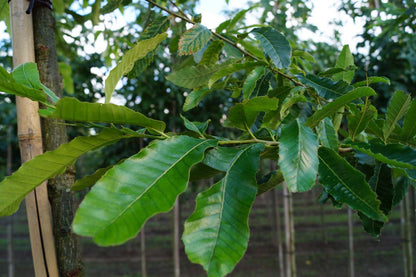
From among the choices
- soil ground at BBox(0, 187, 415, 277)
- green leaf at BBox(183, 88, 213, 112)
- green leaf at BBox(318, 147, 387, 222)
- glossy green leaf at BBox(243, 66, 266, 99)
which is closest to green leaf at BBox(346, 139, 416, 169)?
green leaf at BBox(318, 147, 387, 222)

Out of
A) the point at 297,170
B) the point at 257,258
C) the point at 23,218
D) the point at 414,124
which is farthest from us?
the point at 23,218

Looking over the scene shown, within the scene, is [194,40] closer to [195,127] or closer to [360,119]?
[195,127]

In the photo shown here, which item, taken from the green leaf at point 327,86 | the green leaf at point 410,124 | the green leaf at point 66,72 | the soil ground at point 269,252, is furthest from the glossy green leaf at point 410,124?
the soil ground at point 269,252

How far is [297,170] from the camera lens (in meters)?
0.42

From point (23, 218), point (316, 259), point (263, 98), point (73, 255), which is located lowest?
point (316, 259)

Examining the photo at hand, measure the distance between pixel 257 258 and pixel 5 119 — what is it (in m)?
3.90

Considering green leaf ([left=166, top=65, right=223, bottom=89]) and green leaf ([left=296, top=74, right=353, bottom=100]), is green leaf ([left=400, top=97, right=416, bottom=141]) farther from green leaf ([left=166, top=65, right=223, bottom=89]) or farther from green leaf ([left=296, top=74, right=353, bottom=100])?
green leaf ([left=166, top=65, right=223, bottom=89])

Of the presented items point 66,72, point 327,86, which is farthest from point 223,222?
point 66,72

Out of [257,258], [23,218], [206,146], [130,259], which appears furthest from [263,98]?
[23,218]

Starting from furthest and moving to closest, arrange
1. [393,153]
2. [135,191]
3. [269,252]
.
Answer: [269,252] → [393,153] → [135,191]

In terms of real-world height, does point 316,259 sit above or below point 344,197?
below

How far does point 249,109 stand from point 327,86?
184 mm

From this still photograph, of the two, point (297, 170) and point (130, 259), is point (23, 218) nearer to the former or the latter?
point (130, 259)

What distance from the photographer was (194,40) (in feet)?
2.19
